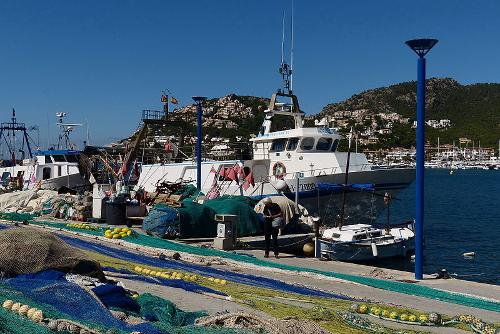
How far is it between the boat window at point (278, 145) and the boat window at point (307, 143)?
92cm

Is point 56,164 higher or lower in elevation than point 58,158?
lower

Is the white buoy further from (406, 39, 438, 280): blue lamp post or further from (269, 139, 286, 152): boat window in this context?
(269, 139, 286, 152): boat window

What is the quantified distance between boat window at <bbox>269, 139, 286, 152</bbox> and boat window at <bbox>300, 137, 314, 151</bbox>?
92 centimetres

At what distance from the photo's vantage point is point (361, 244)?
17.5m

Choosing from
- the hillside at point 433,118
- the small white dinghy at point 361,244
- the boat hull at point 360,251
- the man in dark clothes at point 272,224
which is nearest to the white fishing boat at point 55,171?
the small white dinghy at point 361,244

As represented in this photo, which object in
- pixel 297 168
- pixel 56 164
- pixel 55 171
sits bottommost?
pixel 55 171

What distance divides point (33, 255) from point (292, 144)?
1924cm

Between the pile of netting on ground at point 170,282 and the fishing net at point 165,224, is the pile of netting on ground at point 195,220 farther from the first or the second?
the pile of netting on ground at point 170,282

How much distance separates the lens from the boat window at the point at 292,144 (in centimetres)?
2498

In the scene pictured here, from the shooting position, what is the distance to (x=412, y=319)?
7.08 metres

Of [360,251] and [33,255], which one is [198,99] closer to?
[360,251]

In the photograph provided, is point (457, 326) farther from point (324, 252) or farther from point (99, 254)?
point (324, 252)

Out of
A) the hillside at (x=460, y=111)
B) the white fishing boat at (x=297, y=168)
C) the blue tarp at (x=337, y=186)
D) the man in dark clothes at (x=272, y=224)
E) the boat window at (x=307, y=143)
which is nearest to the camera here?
the man in dark clothes at (x=272, y=224)

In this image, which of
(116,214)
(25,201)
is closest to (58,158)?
(25,201)
